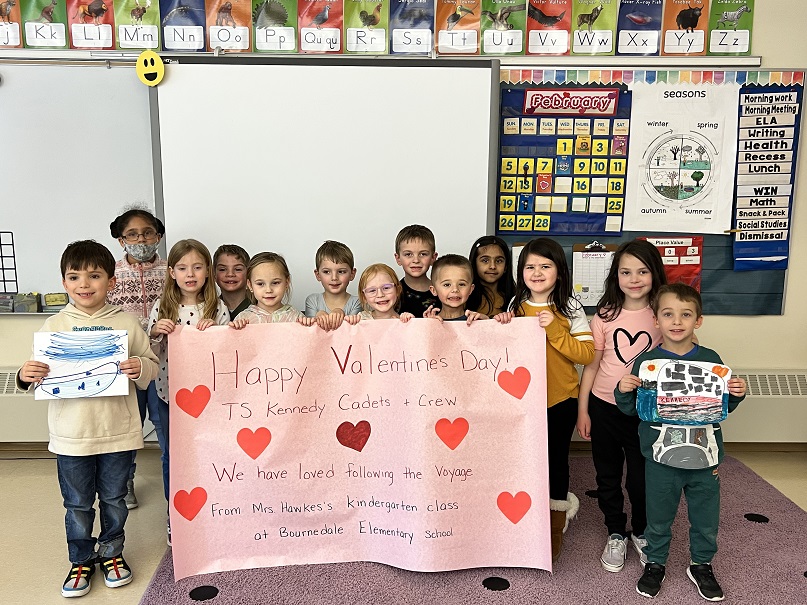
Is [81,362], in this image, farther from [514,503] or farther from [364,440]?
[514,503]

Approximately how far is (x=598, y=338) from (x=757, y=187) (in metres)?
1.54

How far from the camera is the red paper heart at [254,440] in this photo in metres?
1.93

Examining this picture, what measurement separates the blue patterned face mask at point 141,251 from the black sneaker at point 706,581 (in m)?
2.25

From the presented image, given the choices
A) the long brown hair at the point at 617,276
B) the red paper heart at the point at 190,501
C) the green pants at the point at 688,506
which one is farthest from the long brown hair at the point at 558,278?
the red paper heart at the point at 190,501

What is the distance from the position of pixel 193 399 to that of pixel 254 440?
23 centimetres

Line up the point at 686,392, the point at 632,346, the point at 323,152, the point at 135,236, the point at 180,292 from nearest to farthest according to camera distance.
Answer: the point at 686,392 → the point at 632,346 → the point at 180,292 → the point at 135,236 → the point at 323,152

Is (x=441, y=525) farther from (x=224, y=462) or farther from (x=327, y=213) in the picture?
(x=327, y=213)

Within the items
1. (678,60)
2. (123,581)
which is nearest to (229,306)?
(123,581)

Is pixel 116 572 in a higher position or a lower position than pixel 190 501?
lower

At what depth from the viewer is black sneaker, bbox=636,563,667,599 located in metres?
1.94

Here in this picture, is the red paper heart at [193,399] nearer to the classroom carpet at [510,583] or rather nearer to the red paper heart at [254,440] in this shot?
the red paper heart at [254,440]

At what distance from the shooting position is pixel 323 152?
2697mm

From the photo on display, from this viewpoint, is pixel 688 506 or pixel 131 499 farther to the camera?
pixel 131 499

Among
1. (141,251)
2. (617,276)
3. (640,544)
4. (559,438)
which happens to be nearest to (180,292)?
(141,251)
